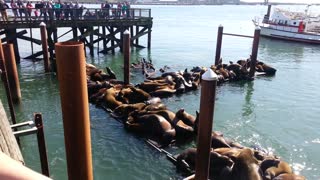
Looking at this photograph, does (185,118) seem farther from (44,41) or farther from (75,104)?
(44,41)

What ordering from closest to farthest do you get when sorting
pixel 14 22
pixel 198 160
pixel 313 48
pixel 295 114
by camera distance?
1. pixel 198 160
2. pixel 295 114
3. pixel 14 22
4. pixel 313 48


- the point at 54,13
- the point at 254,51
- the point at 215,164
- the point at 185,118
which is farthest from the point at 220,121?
the point at 54,13

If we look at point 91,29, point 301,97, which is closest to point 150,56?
point 91,29

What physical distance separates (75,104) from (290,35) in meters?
46.9

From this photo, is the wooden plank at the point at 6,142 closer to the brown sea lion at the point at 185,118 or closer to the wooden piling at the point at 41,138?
the wooden piling at the point at 41,138

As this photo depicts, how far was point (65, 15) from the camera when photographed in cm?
2686

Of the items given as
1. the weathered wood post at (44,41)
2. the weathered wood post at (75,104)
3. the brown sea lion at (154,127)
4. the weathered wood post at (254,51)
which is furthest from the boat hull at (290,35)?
the weathered wood post at (75,104)

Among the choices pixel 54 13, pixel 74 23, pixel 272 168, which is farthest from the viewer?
pixel 74 23

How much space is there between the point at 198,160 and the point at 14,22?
2140 cm

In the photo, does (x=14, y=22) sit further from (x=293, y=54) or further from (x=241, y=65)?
(x=293, y=54)

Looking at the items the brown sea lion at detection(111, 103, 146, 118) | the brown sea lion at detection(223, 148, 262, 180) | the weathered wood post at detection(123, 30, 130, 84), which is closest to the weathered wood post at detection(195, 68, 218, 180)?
the brown sea lion at detection(223, 148, 262, 180)

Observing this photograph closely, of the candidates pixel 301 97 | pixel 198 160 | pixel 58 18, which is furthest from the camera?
pixel 58 18

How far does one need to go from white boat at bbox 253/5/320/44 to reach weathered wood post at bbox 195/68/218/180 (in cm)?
4200

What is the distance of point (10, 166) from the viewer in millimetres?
1178
